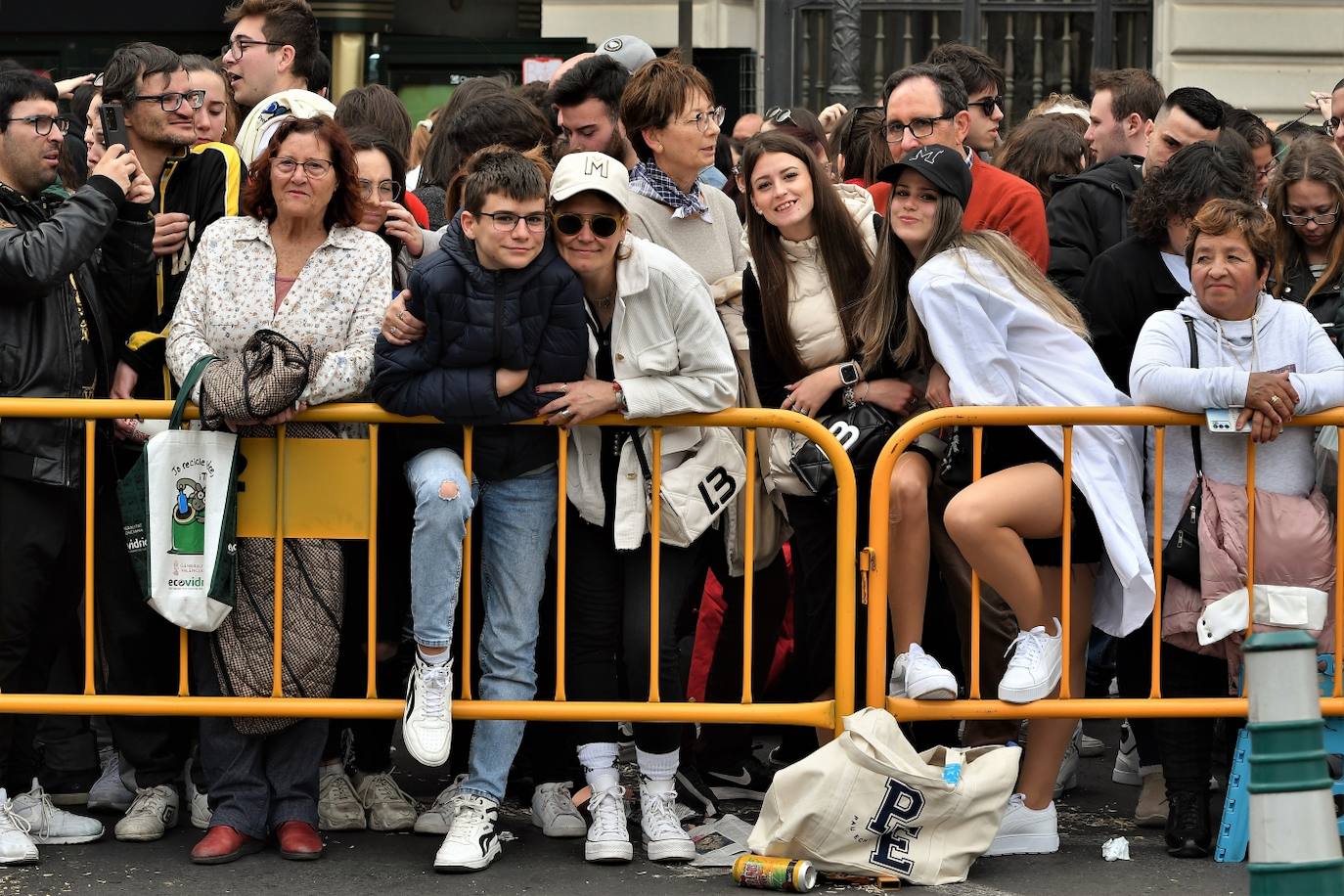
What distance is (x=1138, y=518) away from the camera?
611 cm

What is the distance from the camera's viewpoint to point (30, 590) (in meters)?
6.02

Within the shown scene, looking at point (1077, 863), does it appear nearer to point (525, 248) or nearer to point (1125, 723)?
point (1125, 723)

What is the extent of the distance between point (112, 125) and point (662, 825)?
2.76 m

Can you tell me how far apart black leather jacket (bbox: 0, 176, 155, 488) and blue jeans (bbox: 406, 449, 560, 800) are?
1.11m

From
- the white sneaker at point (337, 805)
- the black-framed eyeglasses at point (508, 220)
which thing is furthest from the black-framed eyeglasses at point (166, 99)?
the white sneaker at point (337, 805)

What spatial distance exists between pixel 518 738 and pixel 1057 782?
6.41ft

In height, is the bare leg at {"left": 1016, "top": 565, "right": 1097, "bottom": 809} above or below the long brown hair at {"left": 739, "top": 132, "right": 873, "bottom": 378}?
below

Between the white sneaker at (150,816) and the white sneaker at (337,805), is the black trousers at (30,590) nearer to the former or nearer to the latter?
the white sneaker at (150,816)

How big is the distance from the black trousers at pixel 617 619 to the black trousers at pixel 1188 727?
5.00 ft

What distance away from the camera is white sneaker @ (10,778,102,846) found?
20.0 feet

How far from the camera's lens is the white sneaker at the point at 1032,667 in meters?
5.96

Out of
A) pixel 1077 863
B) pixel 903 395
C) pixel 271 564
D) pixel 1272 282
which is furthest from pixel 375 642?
pixel 1272 282

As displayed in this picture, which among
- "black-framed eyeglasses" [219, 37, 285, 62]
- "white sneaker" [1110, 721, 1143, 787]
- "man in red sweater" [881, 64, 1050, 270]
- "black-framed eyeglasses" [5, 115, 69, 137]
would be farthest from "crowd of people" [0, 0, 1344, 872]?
"black-framed eyeglasses" [219, 37, 285, 62]

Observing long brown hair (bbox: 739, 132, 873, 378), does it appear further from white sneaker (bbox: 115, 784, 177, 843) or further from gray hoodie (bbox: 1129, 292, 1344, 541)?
white sneaker (bbox: 115, 784, 177, 843)
